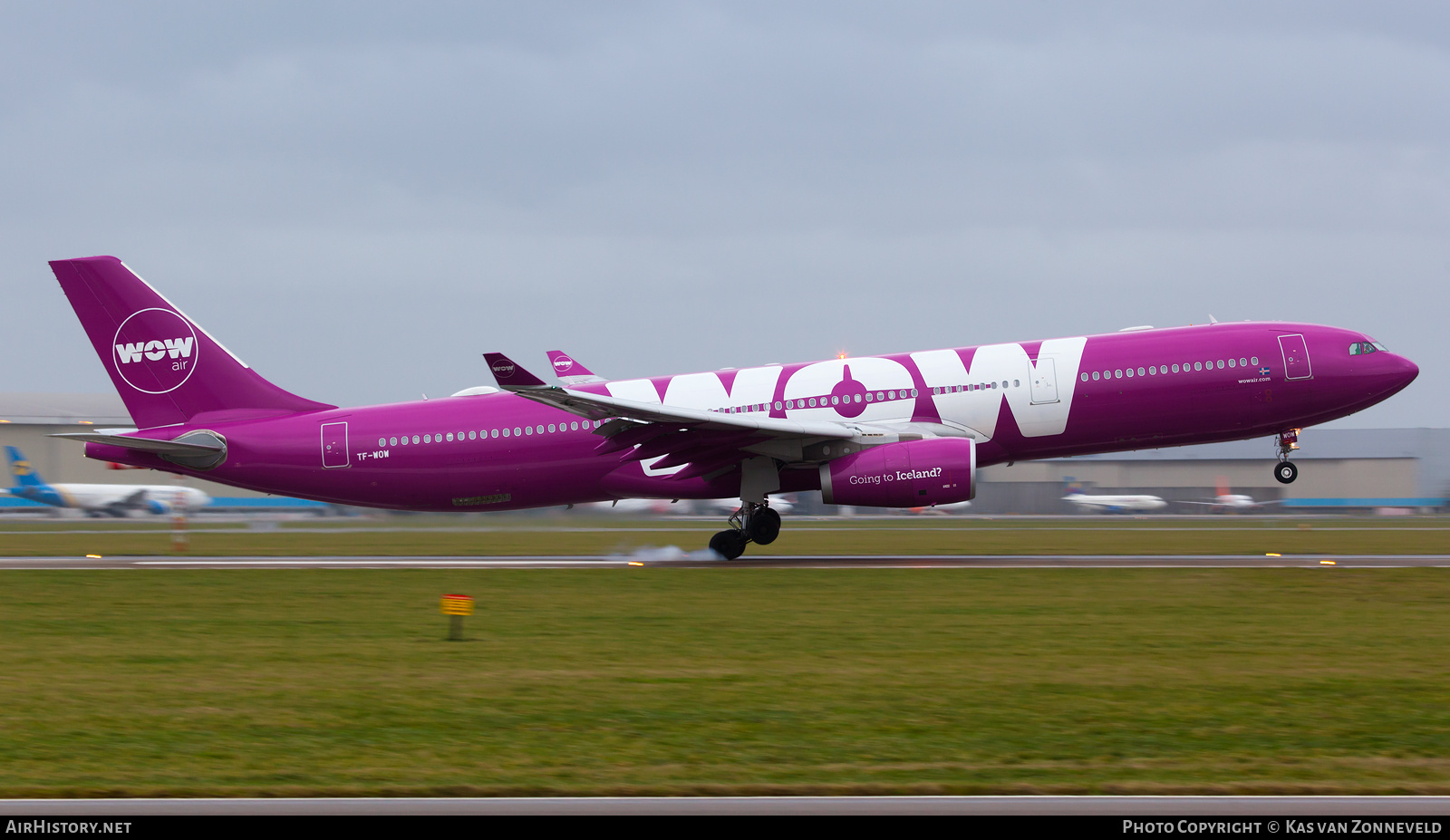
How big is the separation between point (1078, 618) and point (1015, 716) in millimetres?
7302

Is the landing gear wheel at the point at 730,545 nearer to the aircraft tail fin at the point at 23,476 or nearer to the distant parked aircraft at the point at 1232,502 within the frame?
the distant parked aircraft at the point at 1232,502

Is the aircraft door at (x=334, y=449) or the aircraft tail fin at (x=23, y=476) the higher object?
the aircraft door at (x=334, y=449)

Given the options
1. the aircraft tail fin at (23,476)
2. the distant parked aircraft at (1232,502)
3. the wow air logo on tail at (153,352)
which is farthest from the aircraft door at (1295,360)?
the aircraft tail fin at (23,476)

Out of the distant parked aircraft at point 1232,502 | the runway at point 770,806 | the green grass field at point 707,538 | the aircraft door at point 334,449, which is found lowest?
the distant parked aircraft at point 1232,502

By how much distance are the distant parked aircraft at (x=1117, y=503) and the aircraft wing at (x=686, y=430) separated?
56.5 m

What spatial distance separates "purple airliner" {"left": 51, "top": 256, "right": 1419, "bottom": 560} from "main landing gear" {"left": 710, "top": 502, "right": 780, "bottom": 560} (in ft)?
0.15

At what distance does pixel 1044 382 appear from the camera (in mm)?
27500

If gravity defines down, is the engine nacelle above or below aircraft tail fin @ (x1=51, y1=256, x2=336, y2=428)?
below

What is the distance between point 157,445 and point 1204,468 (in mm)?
83396

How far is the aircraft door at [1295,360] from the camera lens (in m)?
27.5

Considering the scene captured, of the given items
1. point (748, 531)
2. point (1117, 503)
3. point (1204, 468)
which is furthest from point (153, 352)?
point (1204, 468)

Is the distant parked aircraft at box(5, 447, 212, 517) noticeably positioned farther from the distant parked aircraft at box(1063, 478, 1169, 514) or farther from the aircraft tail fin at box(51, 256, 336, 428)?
the distant parked aircraft at box(1063, 478, 1169, 514)

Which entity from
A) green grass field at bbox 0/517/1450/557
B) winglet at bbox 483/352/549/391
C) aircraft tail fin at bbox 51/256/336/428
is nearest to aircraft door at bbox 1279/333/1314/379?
green grass field at bbox 0/517/1450/557

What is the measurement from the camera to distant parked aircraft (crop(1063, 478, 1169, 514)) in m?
80.8
